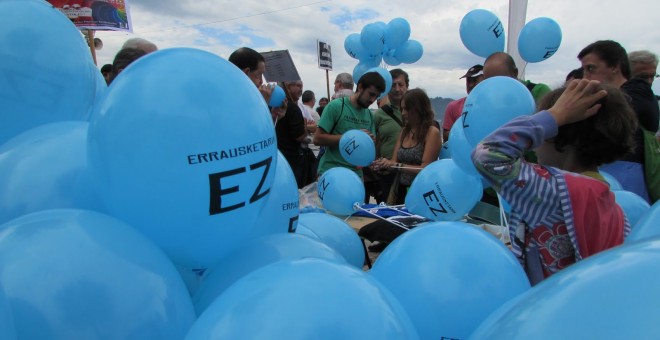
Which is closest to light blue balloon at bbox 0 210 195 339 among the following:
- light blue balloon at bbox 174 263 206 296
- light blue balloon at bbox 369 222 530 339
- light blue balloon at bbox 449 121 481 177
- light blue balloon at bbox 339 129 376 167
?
light blue balloon at bbox 174 263 206 296

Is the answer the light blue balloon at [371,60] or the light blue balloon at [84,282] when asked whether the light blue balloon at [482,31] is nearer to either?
the light blue balloon at [371,60]

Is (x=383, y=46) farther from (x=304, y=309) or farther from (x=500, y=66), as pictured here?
(x=304, y=309)

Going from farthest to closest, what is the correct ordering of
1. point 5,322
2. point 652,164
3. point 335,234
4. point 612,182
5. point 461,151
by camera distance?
point 461,151 < point 652,164 < point 612,182 < point 335,234 < point 5,322

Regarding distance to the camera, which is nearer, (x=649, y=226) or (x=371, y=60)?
(x=649, y=226)

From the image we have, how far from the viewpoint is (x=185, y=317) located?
0.93 meters

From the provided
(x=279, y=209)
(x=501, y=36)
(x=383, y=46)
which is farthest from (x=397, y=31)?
(x=279, y=209)

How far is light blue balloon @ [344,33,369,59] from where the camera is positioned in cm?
664

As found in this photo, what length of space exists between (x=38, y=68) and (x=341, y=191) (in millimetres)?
2230

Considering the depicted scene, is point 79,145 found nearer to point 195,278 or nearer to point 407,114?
point 195,278

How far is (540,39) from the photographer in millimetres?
3385

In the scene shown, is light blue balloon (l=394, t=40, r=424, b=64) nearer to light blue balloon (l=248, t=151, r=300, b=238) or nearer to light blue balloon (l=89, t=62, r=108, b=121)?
light blue balloon (l=89, t=62, r=108, b=121)

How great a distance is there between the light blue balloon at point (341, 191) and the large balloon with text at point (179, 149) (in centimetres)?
222

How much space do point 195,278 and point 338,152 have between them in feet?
8.59

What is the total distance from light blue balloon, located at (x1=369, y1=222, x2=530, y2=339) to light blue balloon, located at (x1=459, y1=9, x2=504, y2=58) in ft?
9.61
